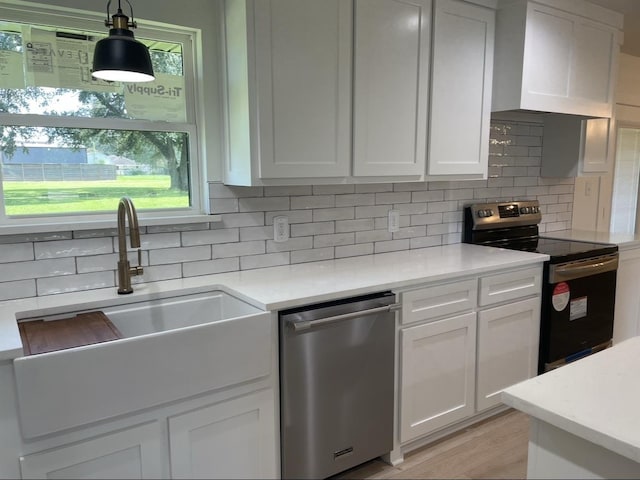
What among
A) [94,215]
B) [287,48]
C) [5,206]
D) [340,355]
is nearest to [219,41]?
[287,48]

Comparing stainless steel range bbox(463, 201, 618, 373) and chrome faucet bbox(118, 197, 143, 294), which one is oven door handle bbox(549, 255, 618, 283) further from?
chrome faucet bbox(118, 197, 143, 294)

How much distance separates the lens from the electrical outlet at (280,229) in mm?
2455

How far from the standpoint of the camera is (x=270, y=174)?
2086 millimetres

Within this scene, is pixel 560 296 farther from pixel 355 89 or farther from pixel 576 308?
pixel 355 89

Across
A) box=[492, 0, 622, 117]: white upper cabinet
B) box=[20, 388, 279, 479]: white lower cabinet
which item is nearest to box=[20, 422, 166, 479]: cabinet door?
box=[20, 388, 279, 479]: white lower cabinet

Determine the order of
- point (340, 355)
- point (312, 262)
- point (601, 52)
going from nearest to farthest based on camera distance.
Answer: point (340, 355) < point (312, 262) < point (601, 52)

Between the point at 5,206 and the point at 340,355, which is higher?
the point at 5,206

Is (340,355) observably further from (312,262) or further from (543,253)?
(543,253)

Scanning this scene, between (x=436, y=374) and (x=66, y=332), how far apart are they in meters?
1.66

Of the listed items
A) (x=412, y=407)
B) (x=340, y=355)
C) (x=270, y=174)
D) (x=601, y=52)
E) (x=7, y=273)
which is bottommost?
(x=412, y=407)

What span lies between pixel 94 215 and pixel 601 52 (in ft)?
10.5

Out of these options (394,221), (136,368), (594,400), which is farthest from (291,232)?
(594,400)

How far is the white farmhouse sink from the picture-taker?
135 cm

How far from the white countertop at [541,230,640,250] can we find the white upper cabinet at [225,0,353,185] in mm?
2120
